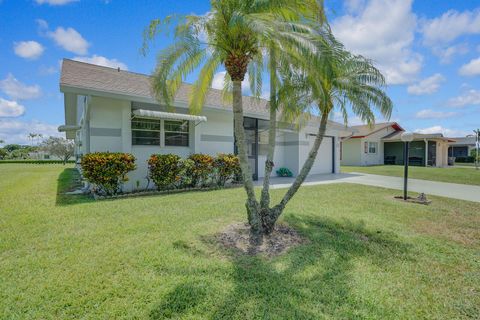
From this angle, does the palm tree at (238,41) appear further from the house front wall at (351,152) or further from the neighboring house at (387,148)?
the house front wall at (351,152)

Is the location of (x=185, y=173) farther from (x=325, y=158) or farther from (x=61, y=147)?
(x=61, y=147)

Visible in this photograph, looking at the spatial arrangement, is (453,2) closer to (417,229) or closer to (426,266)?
(417,229)

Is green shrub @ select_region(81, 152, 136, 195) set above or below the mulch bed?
above

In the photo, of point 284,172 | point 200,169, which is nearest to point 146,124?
point 200,169

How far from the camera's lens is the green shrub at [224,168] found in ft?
40.4

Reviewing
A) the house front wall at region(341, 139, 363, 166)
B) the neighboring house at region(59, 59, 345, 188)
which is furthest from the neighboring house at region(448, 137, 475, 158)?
the neighboring house at region(59, 59, 345, 188)

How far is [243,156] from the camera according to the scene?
5.54 meters

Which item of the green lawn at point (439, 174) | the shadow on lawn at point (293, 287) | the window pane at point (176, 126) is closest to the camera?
the shadow on lawn at point (293, 287)

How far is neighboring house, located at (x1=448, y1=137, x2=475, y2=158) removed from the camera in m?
49.7

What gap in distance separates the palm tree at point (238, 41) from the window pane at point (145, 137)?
5110mm

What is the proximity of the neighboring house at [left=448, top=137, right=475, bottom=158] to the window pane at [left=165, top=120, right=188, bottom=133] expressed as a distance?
5844 cm

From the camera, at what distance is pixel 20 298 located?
130 inches

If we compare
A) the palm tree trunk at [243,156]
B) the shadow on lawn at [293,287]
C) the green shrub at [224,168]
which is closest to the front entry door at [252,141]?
the green shrub at [224,168]

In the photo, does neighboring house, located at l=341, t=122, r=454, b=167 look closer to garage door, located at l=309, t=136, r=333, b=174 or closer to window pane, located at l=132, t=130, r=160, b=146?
garage door, located at l=309, t=136, r=333, b=174
